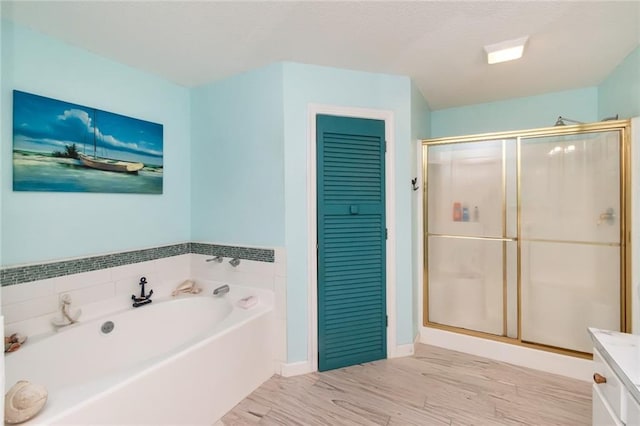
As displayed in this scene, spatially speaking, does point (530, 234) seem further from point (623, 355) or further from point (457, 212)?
point (623, 355)

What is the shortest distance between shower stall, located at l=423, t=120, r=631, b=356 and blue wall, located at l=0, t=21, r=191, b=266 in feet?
7.40

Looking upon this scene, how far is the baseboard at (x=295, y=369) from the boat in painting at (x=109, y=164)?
6.06 feet

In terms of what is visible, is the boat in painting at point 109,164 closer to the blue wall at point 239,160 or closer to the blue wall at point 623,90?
the blue wall at point 239,160

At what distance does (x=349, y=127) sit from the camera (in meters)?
2.14

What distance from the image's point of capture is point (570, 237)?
2137 millimetres

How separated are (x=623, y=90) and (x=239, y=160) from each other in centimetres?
295

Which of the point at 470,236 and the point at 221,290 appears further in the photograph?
the point at 470,236

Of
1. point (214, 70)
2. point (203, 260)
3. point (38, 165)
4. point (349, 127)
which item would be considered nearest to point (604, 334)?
point (349, 127)

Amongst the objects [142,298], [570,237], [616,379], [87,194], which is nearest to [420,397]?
[616,379]

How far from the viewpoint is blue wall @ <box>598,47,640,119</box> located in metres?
1.88

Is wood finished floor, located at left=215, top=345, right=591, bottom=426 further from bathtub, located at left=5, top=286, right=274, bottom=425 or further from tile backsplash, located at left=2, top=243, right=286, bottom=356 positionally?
tile backsplash, located at left=2, top=243, right=286, bottom=356

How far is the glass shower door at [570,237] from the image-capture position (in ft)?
6.59

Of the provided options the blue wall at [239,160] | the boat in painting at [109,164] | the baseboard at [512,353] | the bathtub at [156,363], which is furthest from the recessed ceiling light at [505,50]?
the boat in painting at [109,164]

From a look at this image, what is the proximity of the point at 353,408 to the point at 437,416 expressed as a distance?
0.50 metres
